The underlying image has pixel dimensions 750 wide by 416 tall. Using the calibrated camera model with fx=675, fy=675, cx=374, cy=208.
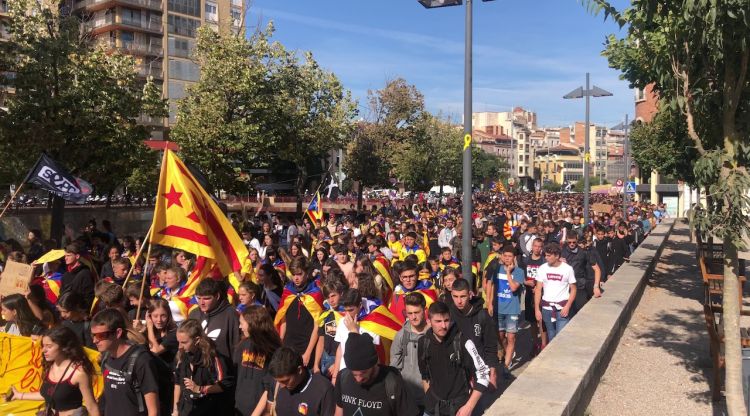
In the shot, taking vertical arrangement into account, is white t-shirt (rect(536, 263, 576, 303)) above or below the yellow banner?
above

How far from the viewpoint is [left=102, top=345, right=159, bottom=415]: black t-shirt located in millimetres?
4449

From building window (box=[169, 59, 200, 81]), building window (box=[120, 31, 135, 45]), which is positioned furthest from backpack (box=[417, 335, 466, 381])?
building window (box=[120, 31, 135, 45])

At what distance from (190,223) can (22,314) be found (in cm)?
176

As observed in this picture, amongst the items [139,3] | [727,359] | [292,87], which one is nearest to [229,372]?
[727,359]

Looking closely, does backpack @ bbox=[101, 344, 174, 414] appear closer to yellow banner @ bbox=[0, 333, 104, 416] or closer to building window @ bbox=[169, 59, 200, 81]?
yellow banner @ bbox=[0, 333, 104, 416]

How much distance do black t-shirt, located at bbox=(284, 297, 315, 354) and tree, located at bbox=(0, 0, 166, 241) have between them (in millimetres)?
11292

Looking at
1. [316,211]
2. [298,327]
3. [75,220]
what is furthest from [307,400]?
[75,220]

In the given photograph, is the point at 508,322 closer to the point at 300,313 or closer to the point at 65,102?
the point at 300,313

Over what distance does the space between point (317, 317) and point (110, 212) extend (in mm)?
17016

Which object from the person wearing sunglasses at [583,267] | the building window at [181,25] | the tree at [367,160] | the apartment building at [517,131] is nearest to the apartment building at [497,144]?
the apartment building at [517,131]

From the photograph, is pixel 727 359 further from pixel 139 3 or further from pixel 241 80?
pixel 139 3

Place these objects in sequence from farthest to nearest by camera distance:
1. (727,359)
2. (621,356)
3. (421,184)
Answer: (421,184), (621,356), (727,359)

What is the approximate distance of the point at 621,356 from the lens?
28.5 feet

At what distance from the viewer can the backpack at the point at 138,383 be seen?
445 centimetres
